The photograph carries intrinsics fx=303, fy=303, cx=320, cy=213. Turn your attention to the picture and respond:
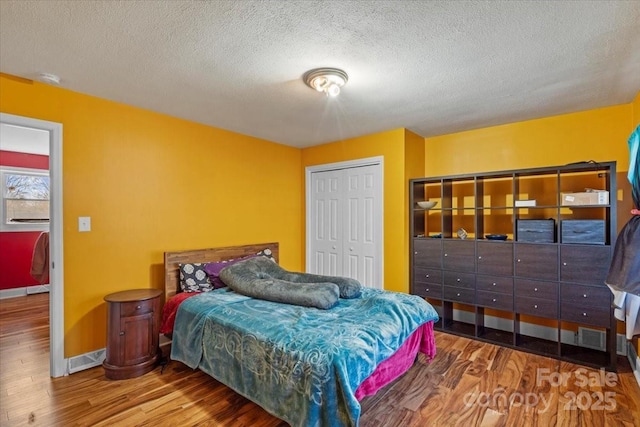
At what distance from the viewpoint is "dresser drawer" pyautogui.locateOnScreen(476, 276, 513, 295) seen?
3.09 m

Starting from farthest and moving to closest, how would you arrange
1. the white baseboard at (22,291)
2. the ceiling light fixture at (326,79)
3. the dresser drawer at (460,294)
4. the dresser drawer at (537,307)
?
the white baseboard at (22,291) < the dresser drawer at (460,294) < the dresser drawer at (537,307) < the ceiling light fixture at (326,79)

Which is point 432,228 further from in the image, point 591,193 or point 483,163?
point 591,193

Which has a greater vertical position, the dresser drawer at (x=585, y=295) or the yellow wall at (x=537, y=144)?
the yellow wall at (x=537, y=144)

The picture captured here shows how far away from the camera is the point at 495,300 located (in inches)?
124

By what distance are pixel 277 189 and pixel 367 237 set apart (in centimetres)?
147

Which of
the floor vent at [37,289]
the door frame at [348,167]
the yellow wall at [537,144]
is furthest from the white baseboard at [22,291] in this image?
the yellow wall at [537,144]

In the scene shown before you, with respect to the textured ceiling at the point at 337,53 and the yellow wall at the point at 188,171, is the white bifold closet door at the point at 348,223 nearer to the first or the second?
the yellow wall at the point at 188,171

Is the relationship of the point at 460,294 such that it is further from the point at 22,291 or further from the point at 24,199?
the point at 24,199

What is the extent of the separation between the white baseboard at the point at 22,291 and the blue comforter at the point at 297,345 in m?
4.18

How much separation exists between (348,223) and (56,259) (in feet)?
10.1

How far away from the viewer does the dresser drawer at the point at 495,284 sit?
3085 mm

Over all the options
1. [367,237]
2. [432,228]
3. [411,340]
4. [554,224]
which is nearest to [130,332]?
[411,340]

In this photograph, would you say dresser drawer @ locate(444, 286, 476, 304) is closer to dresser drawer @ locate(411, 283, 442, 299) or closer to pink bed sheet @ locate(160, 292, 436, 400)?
dresser drawer @ locate(411, 283, 442, 299)

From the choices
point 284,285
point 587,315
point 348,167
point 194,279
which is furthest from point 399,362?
point 348,167
